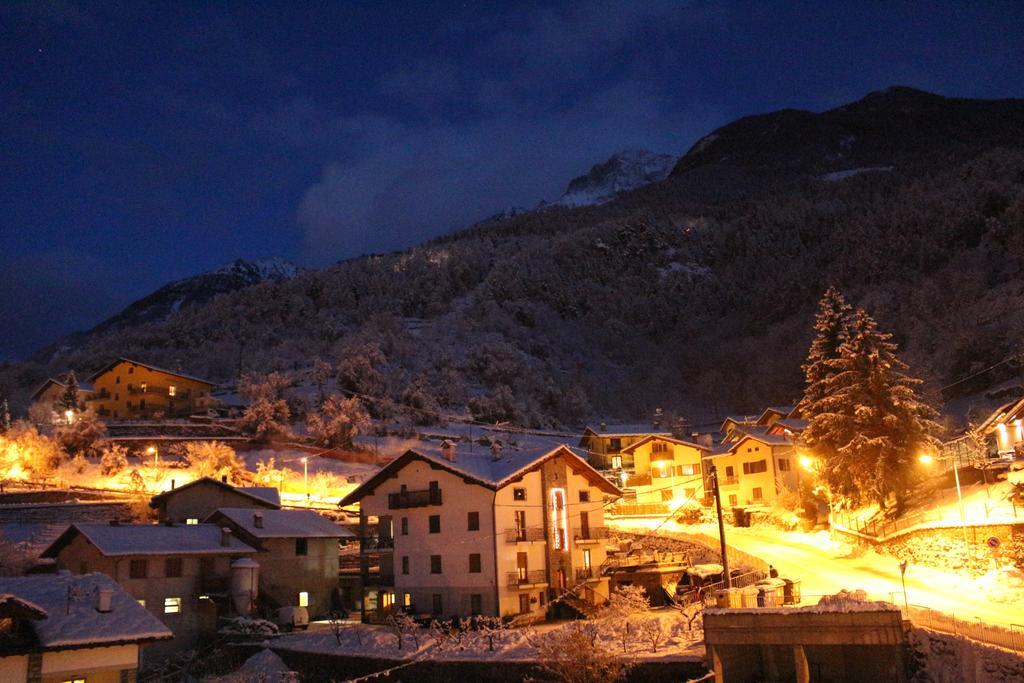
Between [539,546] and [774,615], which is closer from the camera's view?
[774,615]

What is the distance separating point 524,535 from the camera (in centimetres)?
4459

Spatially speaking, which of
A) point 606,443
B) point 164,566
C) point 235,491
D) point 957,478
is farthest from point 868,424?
point 606,443

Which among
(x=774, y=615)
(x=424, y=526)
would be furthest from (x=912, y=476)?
Result: (x=424, y=526)

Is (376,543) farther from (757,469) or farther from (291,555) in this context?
(757,469)

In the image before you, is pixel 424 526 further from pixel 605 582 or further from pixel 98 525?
pixel 98 525

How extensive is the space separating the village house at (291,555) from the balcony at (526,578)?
12385 mm

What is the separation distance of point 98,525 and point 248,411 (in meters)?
43.1

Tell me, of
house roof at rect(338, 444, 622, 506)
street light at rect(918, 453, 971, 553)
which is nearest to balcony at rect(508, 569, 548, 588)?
house roof at rect(338, 444, 622, 506)

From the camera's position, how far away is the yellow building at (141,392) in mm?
94438

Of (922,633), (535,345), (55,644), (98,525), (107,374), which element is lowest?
(922,633)

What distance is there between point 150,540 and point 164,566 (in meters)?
1.55

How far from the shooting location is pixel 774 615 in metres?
27.3

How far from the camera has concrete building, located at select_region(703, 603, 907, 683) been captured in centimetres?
2580

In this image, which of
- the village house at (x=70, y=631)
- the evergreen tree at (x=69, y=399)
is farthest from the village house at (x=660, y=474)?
the evergreen tree at (x=69, y=399)
